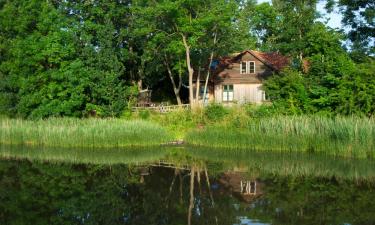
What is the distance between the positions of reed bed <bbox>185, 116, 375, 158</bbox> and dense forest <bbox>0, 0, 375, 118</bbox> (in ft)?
14.0

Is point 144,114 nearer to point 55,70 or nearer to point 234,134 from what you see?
point 55,70

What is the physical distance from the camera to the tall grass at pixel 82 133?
75.2 ft

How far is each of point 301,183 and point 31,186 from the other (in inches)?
329

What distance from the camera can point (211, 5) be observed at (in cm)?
3388

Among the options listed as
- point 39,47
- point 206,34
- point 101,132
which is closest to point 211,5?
point 206,34

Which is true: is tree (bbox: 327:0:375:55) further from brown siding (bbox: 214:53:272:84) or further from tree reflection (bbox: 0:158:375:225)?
tree reflection (bbox: 0:158:375:225)

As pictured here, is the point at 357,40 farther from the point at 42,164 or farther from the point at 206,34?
the point at 42,164

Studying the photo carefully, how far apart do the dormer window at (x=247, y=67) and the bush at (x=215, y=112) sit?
40.5 feet

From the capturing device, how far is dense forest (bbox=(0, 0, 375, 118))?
25906 mm

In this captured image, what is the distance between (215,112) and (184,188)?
16.5 m

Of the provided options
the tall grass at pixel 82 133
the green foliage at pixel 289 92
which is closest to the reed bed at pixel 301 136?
the tall grass at pixel 82 133

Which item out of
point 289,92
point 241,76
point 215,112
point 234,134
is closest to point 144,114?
point 215,112

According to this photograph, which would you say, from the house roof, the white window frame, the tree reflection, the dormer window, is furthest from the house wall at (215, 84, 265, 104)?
the tree reflection

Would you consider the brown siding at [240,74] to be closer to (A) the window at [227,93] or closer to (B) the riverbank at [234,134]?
(A) the window at [227,93]
